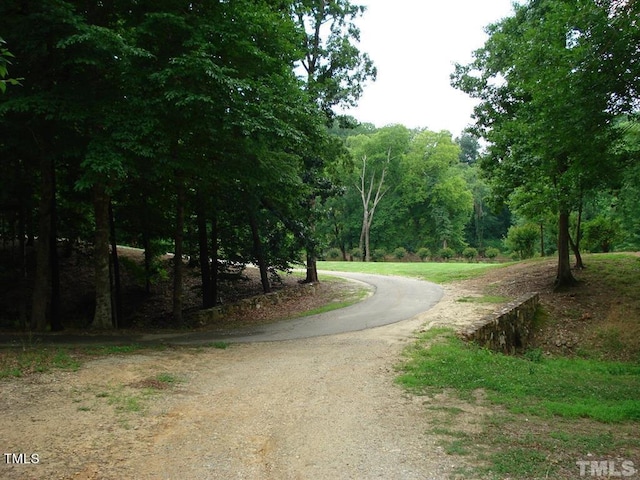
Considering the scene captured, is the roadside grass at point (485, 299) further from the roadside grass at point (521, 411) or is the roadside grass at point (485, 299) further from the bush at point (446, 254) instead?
the bush at point (446, 254)

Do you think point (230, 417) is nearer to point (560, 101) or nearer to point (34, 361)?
point (34, 361)

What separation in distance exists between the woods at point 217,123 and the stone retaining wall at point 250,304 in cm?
72

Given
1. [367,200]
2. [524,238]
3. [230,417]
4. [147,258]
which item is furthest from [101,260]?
[367,200]

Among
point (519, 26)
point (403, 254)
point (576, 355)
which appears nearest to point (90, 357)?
point (576, 355)

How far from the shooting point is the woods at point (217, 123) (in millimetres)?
8195

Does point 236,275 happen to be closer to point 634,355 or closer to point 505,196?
point 505,196

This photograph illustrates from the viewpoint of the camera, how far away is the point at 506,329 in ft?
39.0

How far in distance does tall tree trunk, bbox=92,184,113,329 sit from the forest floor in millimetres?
3280

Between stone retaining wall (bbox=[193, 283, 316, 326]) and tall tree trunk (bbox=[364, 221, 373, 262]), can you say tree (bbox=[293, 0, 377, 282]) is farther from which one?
tall tree trunk (bbox=[364, 221, 373, 262])

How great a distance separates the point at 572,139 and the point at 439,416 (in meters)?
6.80

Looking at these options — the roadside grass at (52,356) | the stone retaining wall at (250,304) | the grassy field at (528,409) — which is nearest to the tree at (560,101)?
the grassy field at (528,409)

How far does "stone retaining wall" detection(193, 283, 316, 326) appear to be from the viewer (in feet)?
43.3

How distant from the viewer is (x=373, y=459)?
14.2 feet

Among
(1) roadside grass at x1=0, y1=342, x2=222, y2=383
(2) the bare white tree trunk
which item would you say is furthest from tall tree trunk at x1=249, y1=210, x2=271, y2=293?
(2) the bare white tree trunk
